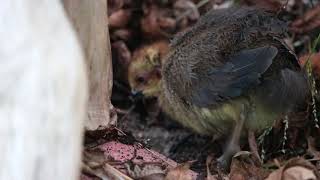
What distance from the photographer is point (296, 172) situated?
5.91 ft

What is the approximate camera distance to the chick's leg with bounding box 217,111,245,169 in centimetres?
233

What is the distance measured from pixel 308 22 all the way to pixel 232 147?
92 cm

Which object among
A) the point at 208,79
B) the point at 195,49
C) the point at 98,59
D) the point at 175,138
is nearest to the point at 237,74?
the point at 208,79

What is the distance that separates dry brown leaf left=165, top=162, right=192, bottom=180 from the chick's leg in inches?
13.6

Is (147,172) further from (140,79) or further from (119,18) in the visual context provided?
(119,18)

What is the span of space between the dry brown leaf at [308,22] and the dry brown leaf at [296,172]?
134 cm

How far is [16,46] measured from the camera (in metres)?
1.32

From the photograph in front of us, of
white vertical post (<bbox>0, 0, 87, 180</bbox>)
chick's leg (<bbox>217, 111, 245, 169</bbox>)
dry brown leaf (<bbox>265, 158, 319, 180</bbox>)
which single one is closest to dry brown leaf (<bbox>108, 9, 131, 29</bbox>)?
chick's leg (<bbox>217, 111, 245, 169</bbox>)

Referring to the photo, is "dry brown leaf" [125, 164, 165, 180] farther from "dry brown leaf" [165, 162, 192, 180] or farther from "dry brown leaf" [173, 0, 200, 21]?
"dry brown leaf" [173, 0, 200, 21]

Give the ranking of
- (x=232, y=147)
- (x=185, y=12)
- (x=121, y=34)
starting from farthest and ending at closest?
(x=185, y=12) → (x=121, y=34) → (x=232, y=147)

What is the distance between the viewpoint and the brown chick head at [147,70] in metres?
2.92

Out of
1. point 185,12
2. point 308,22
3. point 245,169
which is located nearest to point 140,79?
point 185,12

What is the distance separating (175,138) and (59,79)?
1570 millimetres

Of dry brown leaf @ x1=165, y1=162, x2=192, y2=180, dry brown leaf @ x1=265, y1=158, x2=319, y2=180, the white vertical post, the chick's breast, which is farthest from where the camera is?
the chick's breast
